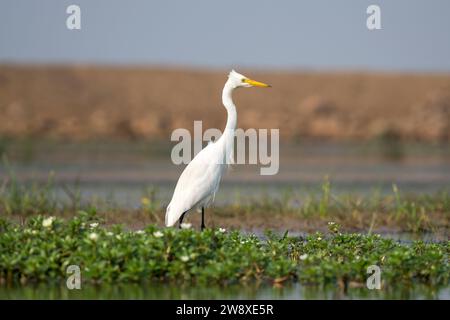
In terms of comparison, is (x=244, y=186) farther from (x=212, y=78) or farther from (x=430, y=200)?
(x=212, y=78)

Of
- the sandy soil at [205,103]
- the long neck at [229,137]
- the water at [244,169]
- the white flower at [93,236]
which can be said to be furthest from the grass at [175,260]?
the sandy soil at [205,103]

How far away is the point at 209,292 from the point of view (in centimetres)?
801

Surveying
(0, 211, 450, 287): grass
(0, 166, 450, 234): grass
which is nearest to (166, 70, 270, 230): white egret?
(0, 211, 450, 287): grass

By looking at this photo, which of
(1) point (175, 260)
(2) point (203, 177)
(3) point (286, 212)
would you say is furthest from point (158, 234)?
(3) point (286, 212)

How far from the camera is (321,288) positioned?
27.2 feet

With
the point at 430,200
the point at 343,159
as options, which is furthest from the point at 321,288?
the point at 343,159

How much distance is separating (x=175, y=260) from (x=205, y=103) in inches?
1678

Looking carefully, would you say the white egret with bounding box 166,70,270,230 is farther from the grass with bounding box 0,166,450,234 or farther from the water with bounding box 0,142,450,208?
the water with bounding box 0,142,450,208

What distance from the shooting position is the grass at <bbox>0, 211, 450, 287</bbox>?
811 cm

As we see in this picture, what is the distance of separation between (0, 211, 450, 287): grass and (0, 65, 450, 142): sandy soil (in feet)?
71.8

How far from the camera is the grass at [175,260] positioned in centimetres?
811

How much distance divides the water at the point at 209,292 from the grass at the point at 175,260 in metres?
0.09

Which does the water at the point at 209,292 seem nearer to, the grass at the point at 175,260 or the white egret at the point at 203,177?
the grass at the point at 175,260
